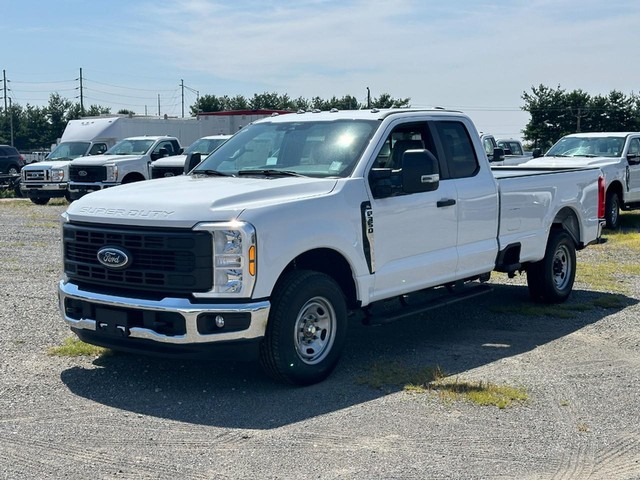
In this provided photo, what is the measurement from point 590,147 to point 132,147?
41.4 ft

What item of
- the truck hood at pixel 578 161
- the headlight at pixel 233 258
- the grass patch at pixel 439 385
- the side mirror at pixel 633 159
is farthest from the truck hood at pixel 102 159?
the headlight at pixel 233 258

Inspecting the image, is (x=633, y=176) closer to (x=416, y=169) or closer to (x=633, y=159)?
(x=633, y=159)

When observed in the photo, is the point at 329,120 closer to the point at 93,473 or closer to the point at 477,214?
the point at 477,214

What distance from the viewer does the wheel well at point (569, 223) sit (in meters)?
10.3

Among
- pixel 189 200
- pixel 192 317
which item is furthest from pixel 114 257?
pixel 192 317

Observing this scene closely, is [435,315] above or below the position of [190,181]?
below

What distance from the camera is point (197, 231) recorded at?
6277 mm

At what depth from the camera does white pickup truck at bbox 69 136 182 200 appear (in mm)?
23703

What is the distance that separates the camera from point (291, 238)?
21.6ft

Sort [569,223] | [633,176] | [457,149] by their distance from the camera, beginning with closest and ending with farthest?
[457,149] → [569,223] → [633,176]

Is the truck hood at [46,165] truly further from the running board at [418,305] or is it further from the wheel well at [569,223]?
the wheel well at [569,223]

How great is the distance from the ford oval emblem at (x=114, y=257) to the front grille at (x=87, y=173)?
17515mm

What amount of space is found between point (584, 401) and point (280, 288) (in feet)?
7.64

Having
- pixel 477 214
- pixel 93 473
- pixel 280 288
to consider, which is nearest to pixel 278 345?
pixel 280 288
